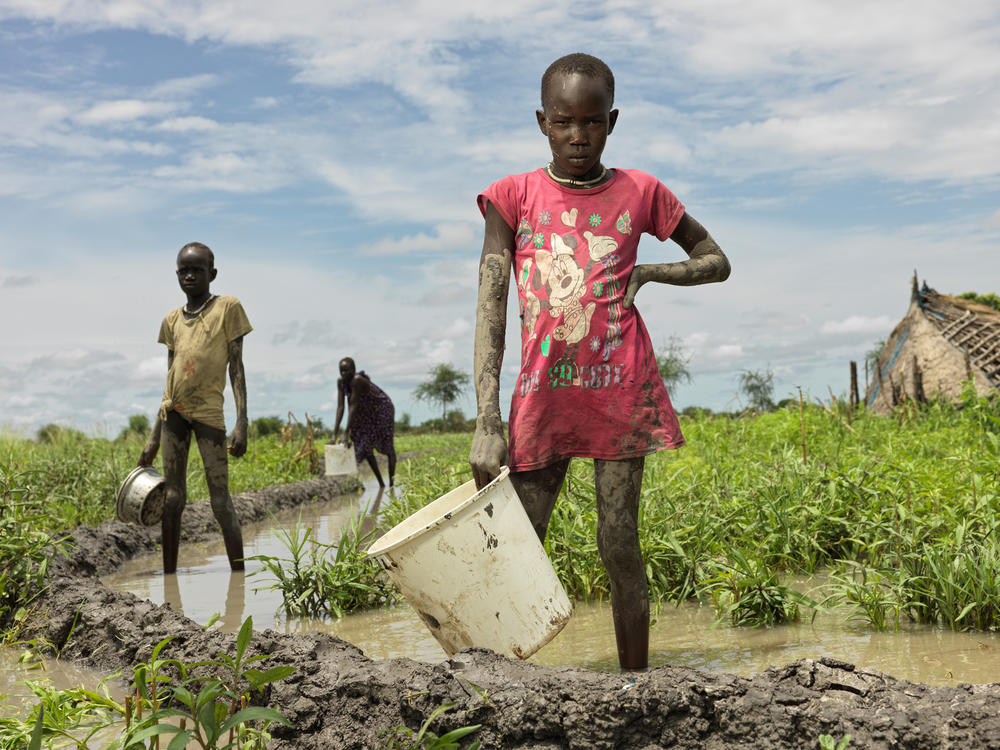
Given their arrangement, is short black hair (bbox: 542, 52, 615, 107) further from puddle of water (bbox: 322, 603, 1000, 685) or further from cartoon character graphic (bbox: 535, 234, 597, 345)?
puddle of water (bbox: 322, 603, 1000, 685)

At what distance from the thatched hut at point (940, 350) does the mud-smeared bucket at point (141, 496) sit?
1098cm

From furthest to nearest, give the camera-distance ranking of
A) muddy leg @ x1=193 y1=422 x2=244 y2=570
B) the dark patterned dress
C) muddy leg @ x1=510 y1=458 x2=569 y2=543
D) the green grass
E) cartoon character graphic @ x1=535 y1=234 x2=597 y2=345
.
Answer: the dark patterned dress < muddy leg @ x1=193 y1=422 x2=244 y2=570 < the green grass < muddy leg @ x1=510 y1=458 x2=569 y2=543 < cartoon character graphic @ x1=535 y1=234 x2=597 y2=345

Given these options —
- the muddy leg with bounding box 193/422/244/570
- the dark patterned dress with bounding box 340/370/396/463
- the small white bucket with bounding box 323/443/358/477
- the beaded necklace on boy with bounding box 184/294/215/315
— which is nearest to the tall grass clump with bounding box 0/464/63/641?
the muddy leg with bounding box 193/422/244/570

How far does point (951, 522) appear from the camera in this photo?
13.6 feet

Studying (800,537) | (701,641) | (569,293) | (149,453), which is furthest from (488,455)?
(149,453)

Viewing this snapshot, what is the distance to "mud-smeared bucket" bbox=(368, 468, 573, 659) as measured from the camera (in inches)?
94.0

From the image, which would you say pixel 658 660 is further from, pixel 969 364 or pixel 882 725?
pixel 969 364

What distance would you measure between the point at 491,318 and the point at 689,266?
2.20 ft

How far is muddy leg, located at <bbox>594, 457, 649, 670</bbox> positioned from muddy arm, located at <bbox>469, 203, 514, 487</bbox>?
0.36m

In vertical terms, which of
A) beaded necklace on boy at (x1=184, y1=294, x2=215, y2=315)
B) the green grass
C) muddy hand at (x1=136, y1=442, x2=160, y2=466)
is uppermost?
beaded necklace on boy at (x1=184, y1=294, x2=215, y2=315)

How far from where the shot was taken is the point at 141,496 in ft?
17.4

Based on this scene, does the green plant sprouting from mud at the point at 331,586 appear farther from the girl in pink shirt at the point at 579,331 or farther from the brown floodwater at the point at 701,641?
the girl in pink shirt at the point at 579,331

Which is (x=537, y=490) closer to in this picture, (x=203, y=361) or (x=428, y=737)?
(x=428, y=737)

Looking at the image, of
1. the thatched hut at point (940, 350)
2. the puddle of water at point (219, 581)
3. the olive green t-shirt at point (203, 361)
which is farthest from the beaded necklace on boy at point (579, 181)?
the thatched hut at point (940, 350)
